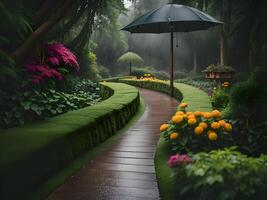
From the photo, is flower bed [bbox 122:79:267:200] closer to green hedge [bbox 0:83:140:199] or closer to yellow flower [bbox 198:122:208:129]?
yellow flower [bbox 198:122:208:129]

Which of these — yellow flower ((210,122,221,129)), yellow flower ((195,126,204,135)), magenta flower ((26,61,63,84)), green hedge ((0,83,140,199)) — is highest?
magenta flower ((26,61,63,84))

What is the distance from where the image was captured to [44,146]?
156 inches

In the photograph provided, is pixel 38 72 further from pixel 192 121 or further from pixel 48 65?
pixel 192 121

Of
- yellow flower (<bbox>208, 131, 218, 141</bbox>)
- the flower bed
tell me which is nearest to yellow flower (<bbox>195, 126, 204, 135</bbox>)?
yellow flower (<bbox>208, 131, 218, 141</bbox>)

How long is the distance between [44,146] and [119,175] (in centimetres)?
101

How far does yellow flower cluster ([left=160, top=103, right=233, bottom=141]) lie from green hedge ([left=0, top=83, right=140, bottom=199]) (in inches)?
53.2

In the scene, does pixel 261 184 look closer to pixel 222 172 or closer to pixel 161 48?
pixel 222 172

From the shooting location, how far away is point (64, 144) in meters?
4.46

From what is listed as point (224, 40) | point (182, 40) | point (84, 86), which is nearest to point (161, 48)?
point (182, 40)

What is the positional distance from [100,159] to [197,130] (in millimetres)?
1628

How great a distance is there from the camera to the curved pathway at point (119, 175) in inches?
144

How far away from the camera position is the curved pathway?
3.65m

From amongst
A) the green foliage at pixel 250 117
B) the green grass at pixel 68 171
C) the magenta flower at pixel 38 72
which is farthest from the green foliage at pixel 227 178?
the magenta flower at pixel 38 72

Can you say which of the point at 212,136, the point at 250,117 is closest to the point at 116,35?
the point at 250,117
